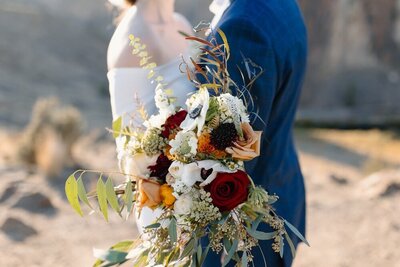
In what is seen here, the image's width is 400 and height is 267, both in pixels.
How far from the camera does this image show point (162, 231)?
202 cm

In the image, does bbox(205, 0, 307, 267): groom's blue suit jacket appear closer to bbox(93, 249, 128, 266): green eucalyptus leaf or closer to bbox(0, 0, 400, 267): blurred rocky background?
bbox(93, 249, 128, 266): green eucalyptus leaf

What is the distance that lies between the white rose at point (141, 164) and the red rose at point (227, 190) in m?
0.19

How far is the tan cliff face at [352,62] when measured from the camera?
1769cm

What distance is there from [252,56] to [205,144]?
0.40 meters

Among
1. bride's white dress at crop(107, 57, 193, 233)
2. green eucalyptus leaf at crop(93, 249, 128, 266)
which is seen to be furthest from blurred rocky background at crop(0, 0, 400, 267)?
green eucalyptus leaf at crop(93, 249, 128, 266)

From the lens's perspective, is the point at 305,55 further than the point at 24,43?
No

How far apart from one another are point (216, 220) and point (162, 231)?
0.50 ft

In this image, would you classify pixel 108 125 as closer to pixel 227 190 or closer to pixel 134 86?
pixel 134 86

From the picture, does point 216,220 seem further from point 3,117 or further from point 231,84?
point 3,117

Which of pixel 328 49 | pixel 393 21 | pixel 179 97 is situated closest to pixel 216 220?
pixel 179 97

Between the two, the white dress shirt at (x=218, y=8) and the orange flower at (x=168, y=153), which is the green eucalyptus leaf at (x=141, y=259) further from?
the white dress shirt at (x=218, y=8)

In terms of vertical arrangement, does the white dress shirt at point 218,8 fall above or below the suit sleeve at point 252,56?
above

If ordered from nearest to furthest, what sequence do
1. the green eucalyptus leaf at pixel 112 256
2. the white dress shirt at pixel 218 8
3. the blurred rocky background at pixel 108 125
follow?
the green eucalyptus leaf at pixel 112 256 → the white dress shirt at pixel 218 8 → the blurred rocky background at pixel 108 125

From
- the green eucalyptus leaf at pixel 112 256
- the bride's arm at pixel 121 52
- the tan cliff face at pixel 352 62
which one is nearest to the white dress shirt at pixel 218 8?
the bride's arm at pixel 121 52
